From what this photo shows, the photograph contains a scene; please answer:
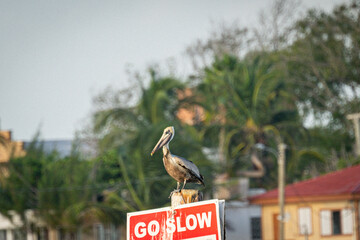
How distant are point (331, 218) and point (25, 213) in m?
13.9

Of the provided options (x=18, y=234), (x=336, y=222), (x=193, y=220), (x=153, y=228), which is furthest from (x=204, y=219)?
(x=18, y=234)

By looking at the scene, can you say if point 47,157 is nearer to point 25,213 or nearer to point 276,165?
point 25,213

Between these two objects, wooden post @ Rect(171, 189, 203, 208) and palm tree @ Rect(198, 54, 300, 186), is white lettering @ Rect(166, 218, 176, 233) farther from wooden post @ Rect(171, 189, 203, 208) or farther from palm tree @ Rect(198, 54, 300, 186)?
palm tree @ Rect(198, 54, 300, 186)

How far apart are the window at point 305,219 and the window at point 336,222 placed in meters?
0.56

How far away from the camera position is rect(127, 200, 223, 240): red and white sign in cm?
463

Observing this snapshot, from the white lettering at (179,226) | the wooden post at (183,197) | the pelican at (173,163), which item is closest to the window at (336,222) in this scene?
the pelican at (173,163)

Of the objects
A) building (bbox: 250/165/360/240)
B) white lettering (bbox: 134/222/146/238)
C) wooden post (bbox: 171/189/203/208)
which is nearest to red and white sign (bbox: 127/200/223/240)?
white lettering (bbox: 134/222/146/238)

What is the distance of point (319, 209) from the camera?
113ft

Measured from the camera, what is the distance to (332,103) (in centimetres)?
4969

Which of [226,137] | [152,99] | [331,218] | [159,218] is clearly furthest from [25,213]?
[159,218]

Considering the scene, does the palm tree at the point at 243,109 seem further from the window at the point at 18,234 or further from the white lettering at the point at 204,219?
the white lettering at the point at 204,219

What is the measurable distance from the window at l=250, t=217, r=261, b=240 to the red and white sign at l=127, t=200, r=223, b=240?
1246 inches

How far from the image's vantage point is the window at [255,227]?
36072 mm

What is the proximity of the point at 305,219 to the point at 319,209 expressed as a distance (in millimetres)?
791
